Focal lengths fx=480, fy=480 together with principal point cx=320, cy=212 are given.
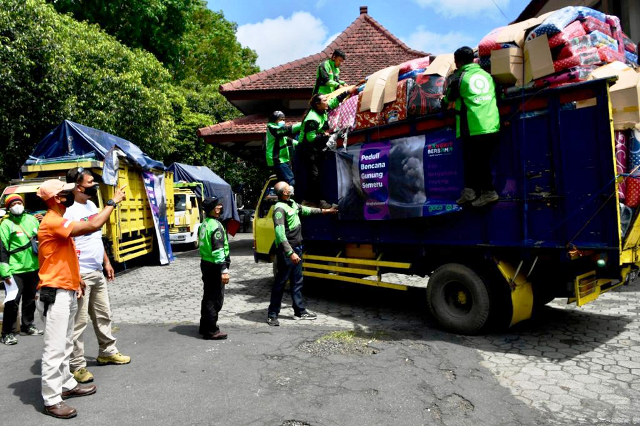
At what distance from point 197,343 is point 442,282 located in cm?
301

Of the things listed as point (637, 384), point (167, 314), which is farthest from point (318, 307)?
point (637, 384)

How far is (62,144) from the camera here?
10625 millimetres

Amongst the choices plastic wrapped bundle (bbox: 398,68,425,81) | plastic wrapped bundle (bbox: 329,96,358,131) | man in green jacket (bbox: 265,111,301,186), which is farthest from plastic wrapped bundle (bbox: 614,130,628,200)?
man in green jacket (bbox: 265,111,301,186)

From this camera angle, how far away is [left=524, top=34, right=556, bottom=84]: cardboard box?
4871 millimetres

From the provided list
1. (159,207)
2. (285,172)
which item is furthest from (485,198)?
(159,207)

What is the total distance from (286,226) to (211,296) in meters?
1.42

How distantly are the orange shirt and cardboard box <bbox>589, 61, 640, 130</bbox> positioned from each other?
16.5 ft

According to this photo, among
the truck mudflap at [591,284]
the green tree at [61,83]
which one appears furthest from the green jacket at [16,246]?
the green tree at [61,83]

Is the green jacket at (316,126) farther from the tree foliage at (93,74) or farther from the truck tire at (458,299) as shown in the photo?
the tree foliage at (93,74)

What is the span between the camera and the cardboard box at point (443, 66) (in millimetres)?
5863

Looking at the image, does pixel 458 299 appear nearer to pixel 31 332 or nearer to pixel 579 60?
pixel 579 60

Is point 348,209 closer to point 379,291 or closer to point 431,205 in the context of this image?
point 431,205

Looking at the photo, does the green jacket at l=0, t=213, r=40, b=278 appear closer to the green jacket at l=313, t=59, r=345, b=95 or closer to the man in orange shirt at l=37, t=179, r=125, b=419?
the man in orange shirt at l=37, t=179, r=125, b=419

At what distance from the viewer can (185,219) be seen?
17.1m
